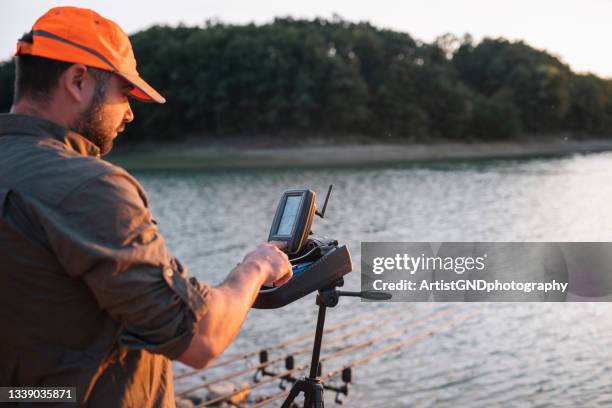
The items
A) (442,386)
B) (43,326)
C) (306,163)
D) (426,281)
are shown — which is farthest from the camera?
(306,163)

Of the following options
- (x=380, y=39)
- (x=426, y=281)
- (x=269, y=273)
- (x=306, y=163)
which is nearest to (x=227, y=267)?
(x=426, y=281)

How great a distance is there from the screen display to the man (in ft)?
1.19

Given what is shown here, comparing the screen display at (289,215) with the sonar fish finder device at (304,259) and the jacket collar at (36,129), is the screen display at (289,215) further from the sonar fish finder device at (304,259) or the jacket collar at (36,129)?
the jacket collar at (36,129)

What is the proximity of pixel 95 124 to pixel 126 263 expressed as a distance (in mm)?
362

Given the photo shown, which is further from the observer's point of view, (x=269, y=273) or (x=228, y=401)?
(x=228, y=401)

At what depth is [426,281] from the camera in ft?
31.2

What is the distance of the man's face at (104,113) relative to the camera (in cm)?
155

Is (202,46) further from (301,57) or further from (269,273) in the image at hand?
(269,273)

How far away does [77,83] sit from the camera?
1523 mm

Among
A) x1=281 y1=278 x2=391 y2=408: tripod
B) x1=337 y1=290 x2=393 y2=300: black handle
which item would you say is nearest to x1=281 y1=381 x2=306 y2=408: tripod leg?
x1=281 y1=278 x2=391 y2=408: tripod

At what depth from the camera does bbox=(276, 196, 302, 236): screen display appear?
78.5 inches

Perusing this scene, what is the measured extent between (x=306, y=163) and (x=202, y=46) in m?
18.6

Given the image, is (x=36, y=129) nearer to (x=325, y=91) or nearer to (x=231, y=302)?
(x=231, y=302)

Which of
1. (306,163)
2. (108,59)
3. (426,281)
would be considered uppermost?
(306,163)
